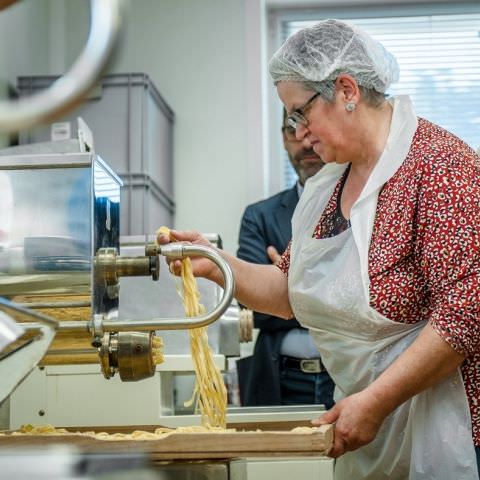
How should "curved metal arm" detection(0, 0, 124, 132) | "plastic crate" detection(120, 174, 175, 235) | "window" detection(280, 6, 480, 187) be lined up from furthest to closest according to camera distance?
"window" detection(280, 6, 480, 187), "plastic crate" detection(120, 174, 175, 235), "curved metal arm" detection(0, 0, 124, 132)

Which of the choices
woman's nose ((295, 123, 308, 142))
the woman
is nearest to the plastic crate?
the woman

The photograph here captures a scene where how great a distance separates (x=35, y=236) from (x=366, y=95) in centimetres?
76

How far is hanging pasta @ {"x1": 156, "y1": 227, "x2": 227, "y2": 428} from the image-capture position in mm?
1729

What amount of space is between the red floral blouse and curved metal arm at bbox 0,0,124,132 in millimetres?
1061

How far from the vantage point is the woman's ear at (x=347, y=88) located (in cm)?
186

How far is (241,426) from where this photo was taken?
1831 millimetres

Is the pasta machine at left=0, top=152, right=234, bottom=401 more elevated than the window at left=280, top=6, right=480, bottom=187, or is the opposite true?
the window at left=280, top=6, right=480, bottom=187

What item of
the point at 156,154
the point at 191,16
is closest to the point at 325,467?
the point at 156,154

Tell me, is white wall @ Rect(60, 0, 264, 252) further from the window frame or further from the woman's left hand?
the woman's left hand

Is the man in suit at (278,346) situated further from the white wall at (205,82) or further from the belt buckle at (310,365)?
the white wall at (205,82)

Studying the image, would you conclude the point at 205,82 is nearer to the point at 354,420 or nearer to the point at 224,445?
the point at 354,420

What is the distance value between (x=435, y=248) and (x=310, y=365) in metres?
1.40

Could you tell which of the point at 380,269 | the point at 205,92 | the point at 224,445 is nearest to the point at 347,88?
the point at 380,269

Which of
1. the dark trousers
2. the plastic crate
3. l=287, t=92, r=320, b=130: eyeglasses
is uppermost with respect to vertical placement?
l=287, t=92, r=320, b=130: eyeglasses
